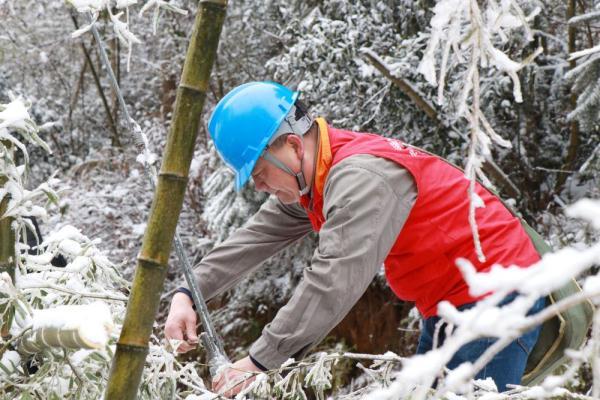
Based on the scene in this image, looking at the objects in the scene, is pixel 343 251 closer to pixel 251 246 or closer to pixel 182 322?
pixel 182 322

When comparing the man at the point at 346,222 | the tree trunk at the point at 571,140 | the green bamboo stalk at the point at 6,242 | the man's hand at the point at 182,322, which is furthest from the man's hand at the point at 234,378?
the tree trunk at the point at 571,140

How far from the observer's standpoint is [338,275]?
2.08 meters

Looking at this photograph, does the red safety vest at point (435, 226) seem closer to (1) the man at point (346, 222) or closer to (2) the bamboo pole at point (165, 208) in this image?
(1) the man at point (346, 222)

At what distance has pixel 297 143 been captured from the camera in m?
2.49

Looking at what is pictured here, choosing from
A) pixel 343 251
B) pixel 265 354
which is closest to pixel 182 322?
pixel 265 354

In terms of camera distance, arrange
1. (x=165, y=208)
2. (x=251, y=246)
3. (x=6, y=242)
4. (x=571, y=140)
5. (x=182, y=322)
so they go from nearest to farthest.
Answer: (x=165, y=208), (x=6, y=242), (x=182, y=322), (x=251, y=246), (x=571, y=140)

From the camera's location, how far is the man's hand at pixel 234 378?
6.41ft

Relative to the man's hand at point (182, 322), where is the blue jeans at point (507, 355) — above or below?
above

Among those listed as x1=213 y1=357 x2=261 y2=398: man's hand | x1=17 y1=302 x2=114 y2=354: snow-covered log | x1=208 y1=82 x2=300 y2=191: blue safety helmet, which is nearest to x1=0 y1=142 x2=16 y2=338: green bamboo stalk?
x1=17 y1=302 x2=114 y2=354: snow-covered log

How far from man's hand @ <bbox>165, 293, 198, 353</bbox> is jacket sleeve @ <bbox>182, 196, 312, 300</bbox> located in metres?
0.25

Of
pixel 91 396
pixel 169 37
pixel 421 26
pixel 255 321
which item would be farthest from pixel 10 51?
pixel 91 396

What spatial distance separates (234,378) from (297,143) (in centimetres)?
84

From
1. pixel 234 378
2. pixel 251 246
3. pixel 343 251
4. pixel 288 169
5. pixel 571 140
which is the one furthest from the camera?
pixel 571 140

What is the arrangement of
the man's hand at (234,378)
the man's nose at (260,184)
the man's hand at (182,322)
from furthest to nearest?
the man's nose at (260,184) → the man's hand at (182,322) → the man's hand at (234,378)
